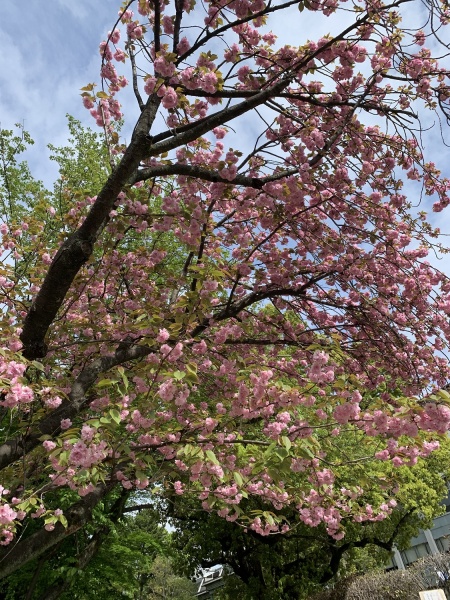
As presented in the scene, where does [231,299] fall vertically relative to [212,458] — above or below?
above

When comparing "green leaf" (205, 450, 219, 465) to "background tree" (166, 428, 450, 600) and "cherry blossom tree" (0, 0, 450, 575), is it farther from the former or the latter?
"background tree" (166, 428, 450, 600)

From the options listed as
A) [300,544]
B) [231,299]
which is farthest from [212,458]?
[300,544]

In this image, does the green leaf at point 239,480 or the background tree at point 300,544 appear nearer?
the green leaf at point 239,480

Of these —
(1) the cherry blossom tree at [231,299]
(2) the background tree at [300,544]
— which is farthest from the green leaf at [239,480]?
(2) the background tree at [300,544]

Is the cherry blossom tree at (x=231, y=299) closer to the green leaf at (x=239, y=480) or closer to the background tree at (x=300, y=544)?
the green leaf at (x=239, y=480)

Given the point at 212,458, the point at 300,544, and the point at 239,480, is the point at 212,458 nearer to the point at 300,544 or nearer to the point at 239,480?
the point at 239,480

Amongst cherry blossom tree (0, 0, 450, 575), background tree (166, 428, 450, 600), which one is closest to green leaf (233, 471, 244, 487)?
cherry blossom tree (0, 0, 450, 575)

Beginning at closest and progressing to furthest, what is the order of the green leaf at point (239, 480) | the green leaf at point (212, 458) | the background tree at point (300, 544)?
1. the green leaf at point (212, 458)
2. the green leaf at point (239, 480)
3. the background tree at point (300, 544)

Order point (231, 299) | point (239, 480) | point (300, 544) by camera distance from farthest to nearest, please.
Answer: point (300, 544)
point (231, 299)
point (239, 480)

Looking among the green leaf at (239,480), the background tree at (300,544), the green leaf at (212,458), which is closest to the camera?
the green leaf at (212,458)

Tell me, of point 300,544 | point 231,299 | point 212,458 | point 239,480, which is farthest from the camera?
point 300,544

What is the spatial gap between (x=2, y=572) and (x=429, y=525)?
13.7 m

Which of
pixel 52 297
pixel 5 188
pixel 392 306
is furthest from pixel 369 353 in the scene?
pixel 5 188

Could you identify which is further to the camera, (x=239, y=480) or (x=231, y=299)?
(x=231, y=299)
